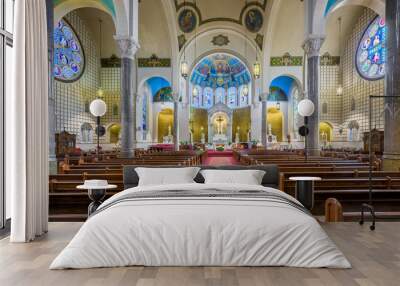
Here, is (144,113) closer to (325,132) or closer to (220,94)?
(220,94)

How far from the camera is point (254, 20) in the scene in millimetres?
22156

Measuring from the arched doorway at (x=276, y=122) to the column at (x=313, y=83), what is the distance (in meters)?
17.1

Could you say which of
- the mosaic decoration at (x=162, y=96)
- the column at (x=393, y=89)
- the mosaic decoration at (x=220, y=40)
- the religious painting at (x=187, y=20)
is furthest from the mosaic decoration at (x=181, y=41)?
the column at (x=393, y=89)

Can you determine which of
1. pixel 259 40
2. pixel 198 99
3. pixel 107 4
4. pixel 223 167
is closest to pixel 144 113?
pixel 198 99

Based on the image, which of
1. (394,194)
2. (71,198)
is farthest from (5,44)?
(394,194)

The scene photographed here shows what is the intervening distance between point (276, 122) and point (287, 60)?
329 inches

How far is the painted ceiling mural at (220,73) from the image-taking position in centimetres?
3023

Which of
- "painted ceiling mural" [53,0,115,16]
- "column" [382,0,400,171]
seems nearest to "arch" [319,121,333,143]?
"column" [382,0,400,171]

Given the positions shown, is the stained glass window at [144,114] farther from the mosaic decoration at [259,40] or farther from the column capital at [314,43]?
the column capital at [314,43]

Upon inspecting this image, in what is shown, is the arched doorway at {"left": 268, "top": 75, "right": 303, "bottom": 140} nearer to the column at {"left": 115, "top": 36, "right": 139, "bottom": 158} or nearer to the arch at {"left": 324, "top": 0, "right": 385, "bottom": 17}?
the arch at {"left": 324, "top": 0, "right": 385, "bottom": 17}

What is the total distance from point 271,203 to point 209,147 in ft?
82.6

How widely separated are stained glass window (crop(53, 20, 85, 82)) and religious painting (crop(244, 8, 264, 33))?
1083cm

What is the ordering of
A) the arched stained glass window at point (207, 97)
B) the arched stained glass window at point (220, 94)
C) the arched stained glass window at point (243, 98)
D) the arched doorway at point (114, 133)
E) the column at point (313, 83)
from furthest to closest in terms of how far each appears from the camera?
the arched stained glass window at point (220, 94)
the arched stained glass window at point (207, 97)
the arched stained glass window at point (243, 98)
the arched doorway at point (114, 133)
the column at point (313, 83)

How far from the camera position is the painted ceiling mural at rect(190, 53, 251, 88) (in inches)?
1190
